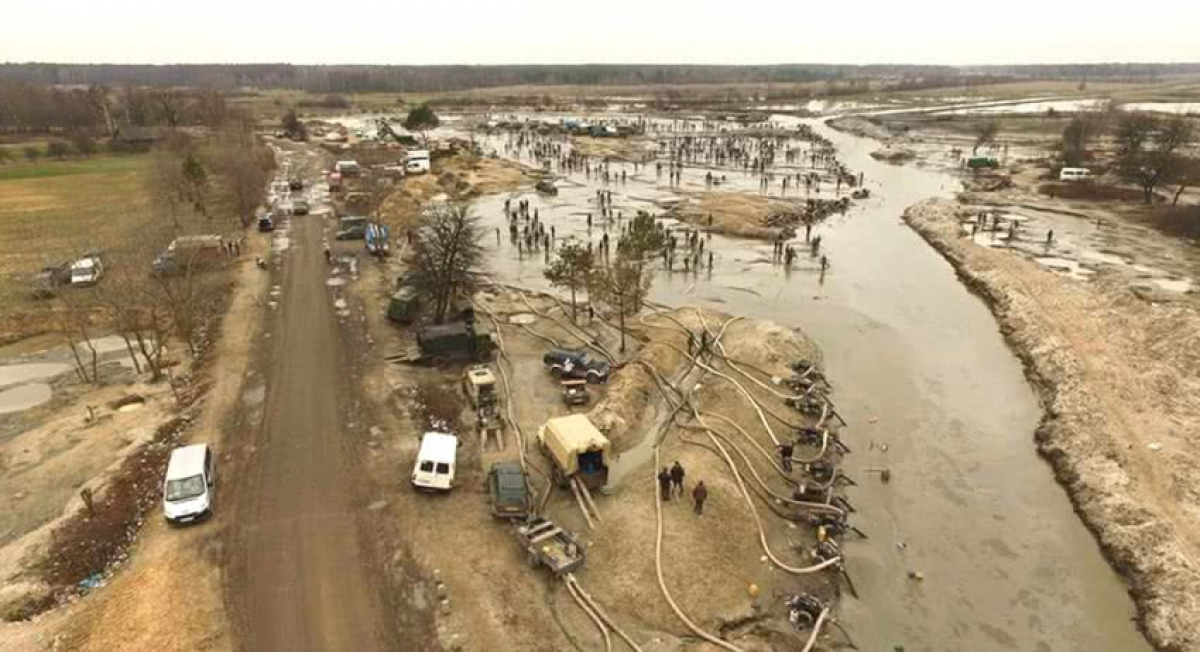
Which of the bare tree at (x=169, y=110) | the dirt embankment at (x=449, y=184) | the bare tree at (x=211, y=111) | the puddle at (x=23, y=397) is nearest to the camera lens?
the puddle at (x=23, y=397)

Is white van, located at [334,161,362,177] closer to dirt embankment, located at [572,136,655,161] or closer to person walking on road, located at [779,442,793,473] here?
dirt embankment, located at [572,136,655,161]

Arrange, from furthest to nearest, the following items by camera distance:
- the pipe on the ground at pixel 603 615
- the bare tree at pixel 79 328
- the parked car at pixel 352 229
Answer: the parked car at pixel 352 229 → the bare tree at pixel 79 328 → the pipe on the ground at pixel 603 615

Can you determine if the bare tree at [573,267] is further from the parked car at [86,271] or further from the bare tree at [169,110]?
the bare tree at [169,110]

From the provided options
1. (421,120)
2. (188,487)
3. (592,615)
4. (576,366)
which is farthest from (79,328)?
(421,120)

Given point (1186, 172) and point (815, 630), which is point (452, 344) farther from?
point (1186, 172)

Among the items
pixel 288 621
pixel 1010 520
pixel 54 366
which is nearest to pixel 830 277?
pixel 1010 520

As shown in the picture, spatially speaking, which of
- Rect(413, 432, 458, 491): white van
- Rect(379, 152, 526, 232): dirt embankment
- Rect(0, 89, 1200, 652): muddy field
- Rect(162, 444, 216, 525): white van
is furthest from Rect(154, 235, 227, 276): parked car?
Rect(413, 432, 458, 491): white van

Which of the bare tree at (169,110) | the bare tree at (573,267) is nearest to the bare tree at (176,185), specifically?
the bare tree at (573,267)
